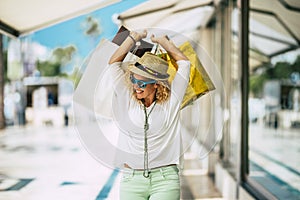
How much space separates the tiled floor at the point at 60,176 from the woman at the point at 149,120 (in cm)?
182

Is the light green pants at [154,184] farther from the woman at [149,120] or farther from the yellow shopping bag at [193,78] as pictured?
the yellow shopping bag at [193,78]

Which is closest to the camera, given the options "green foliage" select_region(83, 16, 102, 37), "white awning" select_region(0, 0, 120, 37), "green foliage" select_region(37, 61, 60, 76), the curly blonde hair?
the curly blonde hair

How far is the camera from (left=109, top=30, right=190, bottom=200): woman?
170 cm

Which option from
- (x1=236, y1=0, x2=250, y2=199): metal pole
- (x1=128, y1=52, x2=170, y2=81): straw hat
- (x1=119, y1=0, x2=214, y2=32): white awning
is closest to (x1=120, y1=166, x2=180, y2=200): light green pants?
(x1=128, y1=52, x2=170, y2=81): straw hat

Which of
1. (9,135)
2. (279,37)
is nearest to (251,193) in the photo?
(279,37)

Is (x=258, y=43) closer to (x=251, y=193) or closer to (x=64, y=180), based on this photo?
(x=251, y=193)

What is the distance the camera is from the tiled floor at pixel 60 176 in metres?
4.36

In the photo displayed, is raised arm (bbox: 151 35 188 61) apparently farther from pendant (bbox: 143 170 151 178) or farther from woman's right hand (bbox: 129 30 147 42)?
pendant (bbox: 143 170 151 178)

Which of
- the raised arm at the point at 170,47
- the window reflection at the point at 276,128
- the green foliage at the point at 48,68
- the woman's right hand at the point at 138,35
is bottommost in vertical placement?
the window reflection at the point at 276,128

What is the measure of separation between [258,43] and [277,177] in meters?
1.69

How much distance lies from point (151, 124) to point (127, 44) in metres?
0.30

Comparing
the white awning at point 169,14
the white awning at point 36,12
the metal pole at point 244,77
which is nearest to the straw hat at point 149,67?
the white awning at point 169,14

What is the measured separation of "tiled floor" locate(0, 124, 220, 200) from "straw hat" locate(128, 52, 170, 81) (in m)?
2.03

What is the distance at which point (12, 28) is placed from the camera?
451 cm
